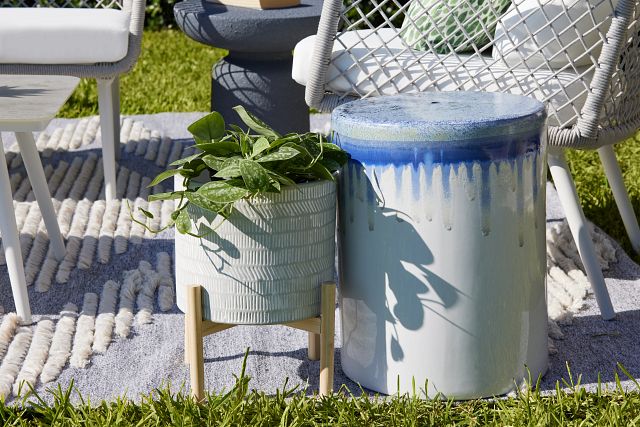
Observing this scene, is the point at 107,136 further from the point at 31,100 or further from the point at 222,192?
the point at 222,192

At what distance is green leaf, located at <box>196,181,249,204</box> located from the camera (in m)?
1.71

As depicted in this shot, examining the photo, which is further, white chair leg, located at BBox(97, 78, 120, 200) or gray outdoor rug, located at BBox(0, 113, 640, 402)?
white chair leg, located at BBox(97, 78, 120, 200)

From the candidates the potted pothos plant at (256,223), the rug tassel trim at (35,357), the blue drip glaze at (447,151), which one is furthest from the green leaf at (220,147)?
the rug tassel trim at (35,357)

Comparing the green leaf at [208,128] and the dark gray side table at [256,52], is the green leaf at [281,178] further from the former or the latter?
the dark gray side table at [256,52]

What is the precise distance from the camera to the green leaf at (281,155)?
1749 millimetres

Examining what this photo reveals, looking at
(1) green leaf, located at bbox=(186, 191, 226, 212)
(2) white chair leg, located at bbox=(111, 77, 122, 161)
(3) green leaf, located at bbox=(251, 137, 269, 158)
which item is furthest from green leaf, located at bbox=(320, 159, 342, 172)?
(2) white chair leg, located at bbox=(111, 77, 122, 161)

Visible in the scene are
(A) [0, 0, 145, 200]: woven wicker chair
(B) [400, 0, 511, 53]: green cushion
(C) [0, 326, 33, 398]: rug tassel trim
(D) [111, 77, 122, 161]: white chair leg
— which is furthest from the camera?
(D) [111, 77, 122, 161]: white chair leg

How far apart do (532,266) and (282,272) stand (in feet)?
1.52

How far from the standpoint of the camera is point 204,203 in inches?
67.6

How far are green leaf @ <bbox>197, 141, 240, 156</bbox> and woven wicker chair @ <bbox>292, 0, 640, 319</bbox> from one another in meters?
0.54

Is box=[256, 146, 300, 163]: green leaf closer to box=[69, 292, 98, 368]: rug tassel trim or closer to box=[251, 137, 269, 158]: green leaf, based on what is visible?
box=[251, 137, 269, 158]: green leaf

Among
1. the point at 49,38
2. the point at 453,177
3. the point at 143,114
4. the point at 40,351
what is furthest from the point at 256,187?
the point at 143,114

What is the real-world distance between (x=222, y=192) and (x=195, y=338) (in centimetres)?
28

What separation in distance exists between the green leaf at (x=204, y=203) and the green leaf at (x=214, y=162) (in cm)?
8
